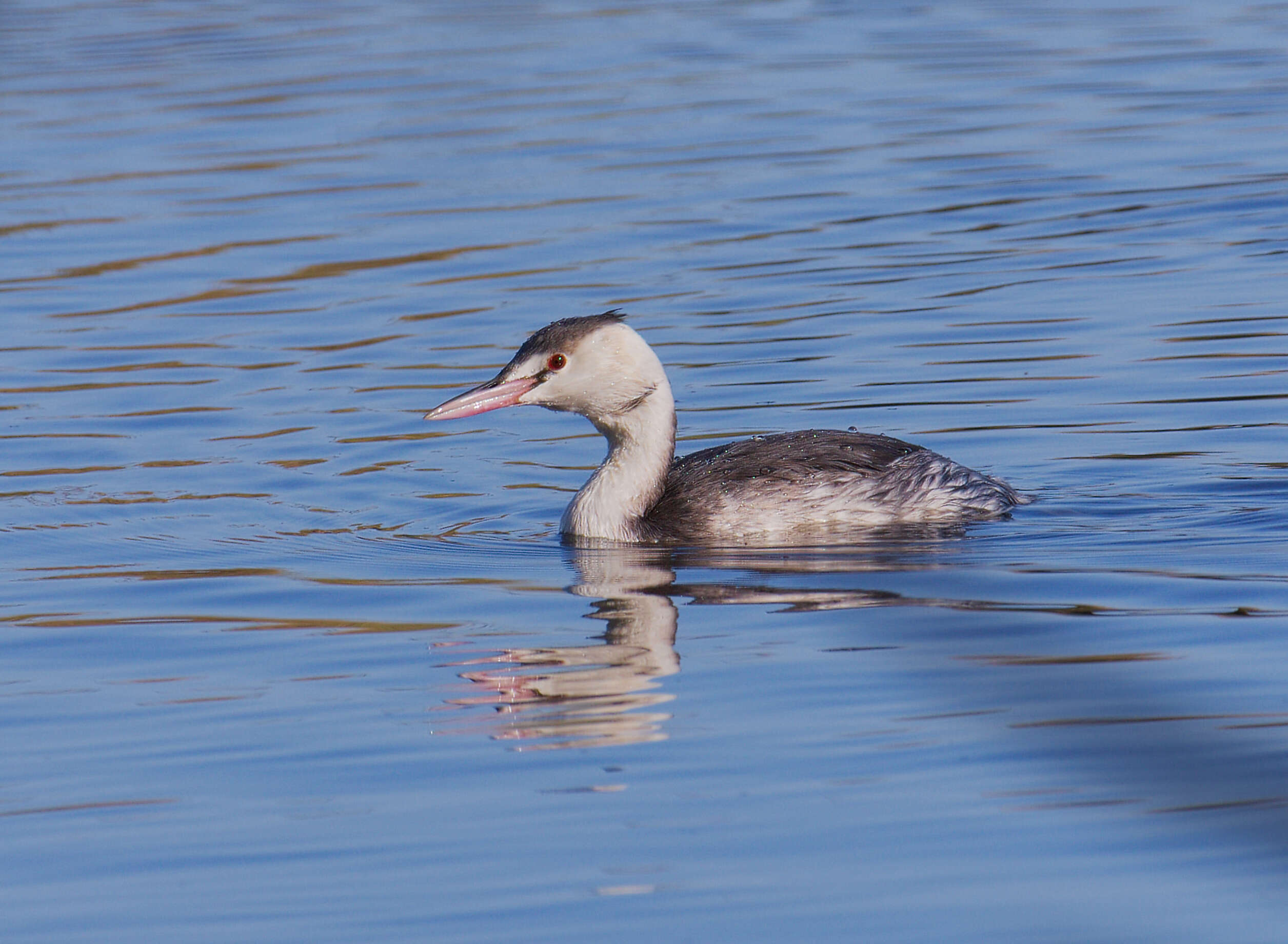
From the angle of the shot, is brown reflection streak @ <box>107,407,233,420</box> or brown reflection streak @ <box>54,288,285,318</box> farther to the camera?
brown reflection streak @ <box>54,288,285,318</box>

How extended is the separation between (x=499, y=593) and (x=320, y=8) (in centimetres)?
2444

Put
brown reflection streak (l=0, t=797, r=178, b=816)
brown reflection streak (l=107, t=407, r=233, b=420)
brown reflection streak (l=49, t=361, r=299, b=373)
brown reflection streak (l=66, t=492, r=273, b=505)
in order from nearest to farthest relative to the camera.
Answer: brown reflection streak (l=0, t=797, r=178, b=816), brown reflection streak (l=66, t=492, r=273, b=505), brown reflection streak (l=107, t=407, r=233, b=420), brown reflection streak (l=49, t=361, r=299, b=373)

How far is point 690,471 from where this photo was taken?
31.0 ft

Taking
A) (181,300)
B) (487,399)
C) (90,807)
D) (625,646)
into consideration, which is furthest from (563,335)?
(181,300)

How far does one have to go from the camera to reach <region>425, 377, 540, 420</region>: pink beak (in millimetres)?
9227

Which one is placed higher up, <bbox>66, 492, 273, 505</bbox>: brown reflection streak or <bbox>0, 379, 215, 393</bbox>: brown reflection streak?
<bbox>0, 379, 215, 393</bbox>: brown reflection streak

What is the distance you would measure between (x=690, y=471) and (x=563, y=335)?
33.7 inches

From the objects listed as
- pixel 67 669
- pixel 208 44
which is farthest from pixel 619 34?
pixel 67 669

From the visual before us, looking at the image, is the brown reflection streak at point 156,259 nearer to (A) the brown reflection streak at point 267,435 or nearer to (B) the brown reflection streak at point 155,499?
(A) the brown reflection streak at point 267,435

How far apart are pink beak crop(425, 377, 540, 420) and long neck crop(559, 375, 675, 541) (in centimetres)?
38

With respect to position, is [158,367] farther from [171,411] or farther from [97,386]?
[171,411]

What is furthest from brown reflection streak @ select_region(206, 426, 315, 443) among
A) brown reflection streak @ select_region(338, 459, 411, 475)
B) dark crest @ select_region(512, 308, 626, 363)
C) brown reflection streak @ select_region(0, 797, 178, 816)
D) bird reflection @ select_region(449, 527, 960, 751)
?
brown reflection streak @ select_region(0, 797, 178, 816)

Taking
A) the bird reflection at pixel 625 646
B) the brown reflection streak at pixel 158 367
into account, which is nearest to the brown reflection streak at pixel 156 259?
the brown reflection streak at pixel 158 367

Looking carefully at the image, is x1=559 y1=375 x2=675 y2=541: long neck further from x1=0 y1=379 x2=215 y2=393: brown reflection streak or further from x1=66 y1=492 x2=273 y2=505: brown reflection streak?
x1=0 y1=379 x2=215 y2=393: brown reflection streak
